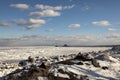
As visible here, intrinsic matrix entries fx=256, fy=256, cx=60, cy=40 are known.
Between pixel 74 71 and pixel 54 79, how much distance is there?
136 cm

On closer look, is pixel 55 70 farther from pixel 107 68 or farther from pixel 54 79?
pixel 107 68

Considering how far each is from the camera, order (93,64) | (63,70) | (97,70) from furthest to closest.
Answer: (93,64)
(97,70)
(63,70)

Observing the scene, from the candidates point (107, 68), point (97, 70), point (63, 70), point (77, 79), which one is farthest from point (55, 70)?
point (107, 68)

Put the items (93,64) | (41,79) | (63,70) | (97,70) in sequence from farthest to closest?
(93,64), (97,70), (63,70), (41,79)

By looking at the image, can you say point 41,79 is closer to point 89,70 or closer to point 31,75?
point 31,75

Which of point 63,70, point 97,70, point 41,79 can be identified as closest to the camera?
point 41,79

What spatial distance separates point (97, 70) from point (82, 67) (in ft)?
2.82

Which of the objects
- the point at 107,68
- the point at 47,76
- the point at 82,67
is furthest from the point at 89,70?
the point at 47,76

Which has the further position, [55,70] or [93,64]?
[93,64]

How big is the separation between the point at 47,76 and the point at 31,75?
805 mm

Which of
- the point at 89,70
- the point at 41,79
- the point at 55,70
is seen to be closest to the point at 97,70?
the point at 89,70

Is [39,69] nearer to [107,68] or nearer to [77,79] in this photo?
[77,79]

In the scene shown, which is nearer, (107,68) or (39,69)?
(39,69)

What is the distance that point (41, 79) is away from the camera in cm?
1262
